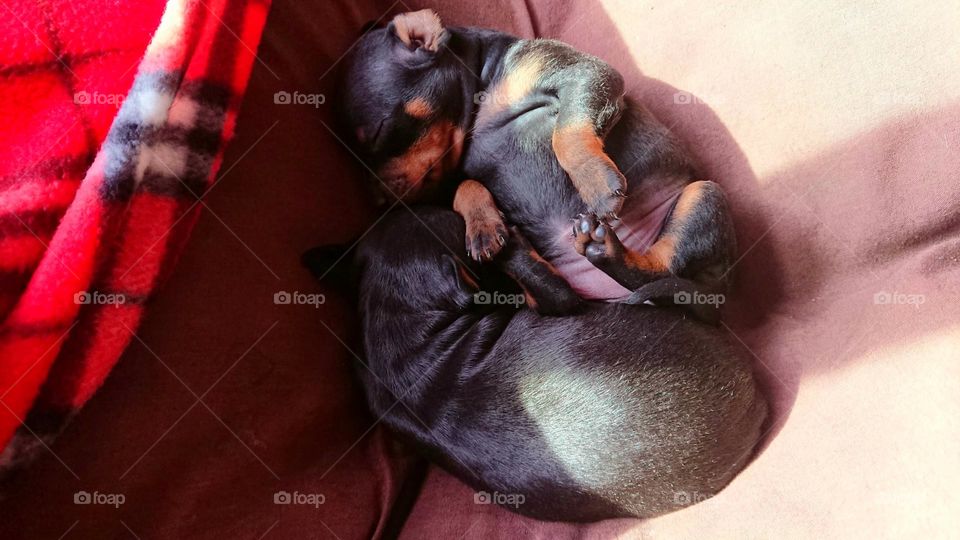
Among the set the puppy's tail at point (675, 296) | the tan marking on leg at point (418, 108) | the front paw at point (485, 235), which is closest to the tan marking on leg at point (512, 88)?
the tan marking on leg at point (418, 108)

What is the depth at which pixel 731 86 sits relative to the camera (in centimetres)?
250

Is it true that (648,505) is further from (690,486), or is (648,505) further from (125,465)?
(125,465)

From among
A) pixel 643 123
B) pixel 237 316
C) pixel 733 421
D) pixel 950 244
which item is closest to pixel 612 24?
pixel 643 123

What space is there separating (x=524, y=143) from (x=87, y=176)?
144 centimetres

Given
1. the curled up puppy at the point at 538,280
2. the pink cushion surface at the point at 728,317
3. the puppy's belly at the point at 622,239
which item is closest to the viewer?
the pink cushion surface at the point at 728,317

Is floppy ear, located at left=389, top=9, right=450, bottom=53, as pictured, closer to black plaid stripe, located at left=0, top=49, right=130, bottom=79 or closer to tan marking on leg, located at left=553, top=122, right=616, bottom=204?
tan marking on leg, located at left=553, top=122, right=616, bottom=204

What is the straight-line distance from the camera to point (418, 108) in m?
2.50

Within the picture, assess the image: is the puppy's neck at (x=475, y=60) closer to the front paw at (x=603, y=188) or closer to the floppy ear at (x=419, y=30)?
the floppy ear at (x=419, y=30)

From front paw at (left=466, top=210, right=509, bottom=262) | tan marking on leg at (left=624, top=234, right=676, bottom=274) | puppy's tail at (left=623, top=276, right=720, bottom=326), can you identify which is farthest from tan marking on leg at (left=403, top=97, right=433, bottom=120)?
puppy's tail at (left=623, top=276, right=720, bottom=326)

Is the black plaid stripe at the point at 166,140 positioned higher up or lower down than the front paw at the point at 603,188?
higher up

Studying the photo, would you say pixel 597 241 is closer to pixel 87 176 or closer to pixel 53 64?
pixel 87 176

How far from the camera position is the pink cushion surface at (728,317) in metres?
1.86

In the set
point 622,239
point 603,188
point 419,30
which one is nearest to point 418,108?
point 419,30

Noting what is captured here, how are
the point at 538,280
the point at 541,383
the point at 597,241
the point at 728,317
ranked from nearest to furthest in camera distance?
1. the point at 541,383
2. the point at 597,241
3. the point at 538,280
4. the point at 728,317
